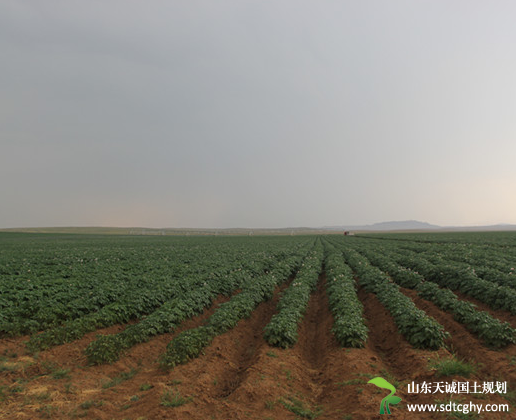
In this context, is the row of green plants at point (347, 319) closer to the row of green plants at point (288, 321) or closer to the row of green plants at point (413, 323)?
the row of green plants at point (413, 323)

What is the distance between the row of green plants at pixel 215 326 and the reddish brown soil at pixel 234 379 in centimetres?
25

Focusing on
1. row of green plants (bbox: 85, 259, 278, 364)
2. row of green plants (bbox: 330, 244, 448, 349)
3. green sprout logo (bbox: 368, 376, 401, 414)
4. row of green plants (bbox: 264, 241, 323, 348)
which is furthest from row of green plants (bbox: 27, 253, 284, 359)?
row of green plants (bbox: 330, 244, 448, 349)

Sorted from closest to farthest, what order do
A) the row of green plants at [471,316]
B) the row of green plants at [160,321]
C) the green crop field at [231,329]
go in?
the green crop field at [231,329] → the row of green plants at [160,321] → the row of green plants at [471,316]

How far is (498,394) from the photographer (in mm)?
5676

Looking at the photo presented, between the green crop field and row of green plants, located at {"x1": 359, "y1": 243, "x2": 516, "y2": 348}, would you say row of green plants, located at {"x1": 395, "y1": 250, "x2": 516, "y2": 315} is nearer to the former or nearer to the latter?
the green crop field

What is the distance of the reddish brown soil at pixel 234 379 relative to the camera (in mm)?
5395

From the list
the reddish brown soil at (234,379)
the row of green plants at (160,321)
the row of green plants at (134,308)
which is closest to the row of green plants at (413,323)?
the reddish brown soil at (234,379)

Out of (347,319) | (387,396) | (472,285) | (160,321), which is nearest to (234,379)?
(387,396)

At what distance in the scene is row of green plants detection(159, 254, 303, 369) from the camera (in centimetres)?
744

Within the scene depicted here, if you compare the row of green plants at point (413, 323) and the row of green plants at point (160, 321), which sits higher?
the row of green plants at point (413, 323)

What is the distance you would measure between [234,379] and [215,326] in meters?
2.71

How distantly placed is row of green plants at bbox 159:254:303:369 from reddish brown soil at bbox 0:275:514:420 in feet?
0.81

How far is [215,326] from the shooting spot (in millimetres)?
9508

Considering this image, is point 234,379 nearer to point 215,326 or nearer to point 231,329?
point 215,326
